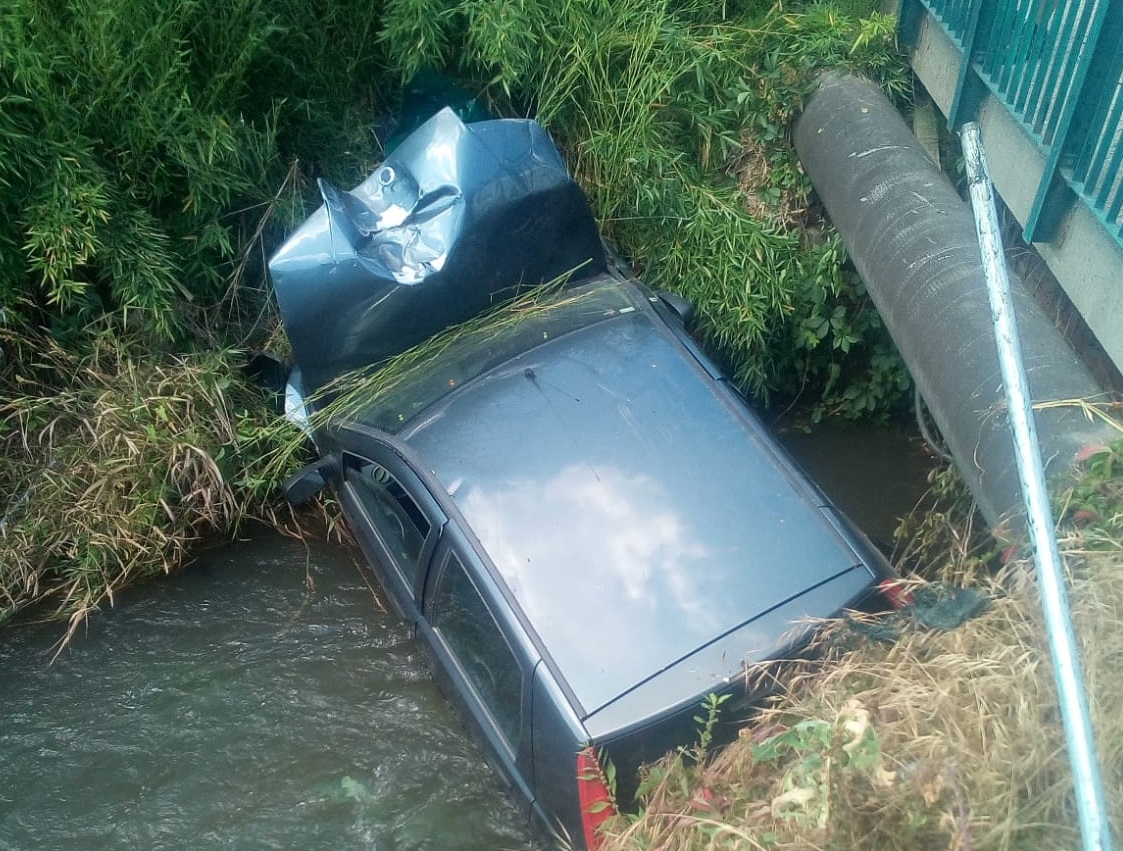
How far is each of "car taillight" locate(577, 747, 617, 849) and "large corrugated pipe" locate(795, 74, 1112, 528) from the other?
1.41 metres

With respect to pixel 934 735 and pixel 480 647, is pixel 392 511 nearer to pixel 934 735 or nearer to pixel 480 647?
pixel 480 647

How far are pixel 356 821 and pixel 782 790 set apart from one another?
1964mm

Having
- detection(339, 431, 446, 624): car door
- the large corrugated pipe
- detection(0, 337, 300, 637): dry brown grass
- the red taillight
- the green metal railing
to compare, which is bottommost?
detection(0, 337, 300, 637): dry brown grass

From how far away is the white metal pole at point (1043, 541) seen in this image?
1653 mm

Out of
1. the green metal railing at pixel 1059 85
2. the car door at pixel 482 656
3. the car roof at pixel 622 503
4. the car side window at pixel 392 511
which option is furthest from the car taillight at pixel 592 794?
the green metal railing at pixel 1059 85

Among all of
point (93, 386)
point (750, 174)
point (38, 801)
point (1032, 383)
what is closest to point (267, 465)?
point (93, 386)

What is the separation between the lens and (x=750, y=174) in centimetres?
496

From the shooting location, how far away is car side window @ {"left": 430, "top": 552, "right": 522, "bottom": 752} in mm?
2801

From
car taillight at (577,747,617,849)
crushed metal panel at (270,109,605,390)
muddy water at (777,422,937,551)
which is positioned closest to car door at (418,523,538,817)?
car taillight at (577,747,617,849)

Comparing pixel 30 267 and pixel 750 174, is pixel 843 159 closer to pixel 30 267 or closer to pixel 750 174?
pixel 750 174

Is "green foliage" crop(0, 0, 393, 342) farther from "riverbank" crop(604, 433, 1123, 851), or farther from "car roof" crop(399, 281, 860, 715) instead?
"riverbank" crop(604, 433, 1123, 851)

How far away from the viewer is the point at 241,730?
3764 mm

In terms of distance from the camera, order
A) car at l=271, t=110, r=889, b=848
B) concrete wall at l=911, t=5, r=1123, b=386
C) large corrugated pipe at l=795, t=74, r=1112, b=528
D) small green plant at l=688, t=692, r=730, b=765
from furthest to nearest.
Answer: concrete wall at l=911, t=5, r=1123, b=386
large corrugated pipe at l=795, t=74, r=1112, b=528
car at l=271, t=110, r=889, b=848
small green plant at l=688, t=692, r=730, b=765

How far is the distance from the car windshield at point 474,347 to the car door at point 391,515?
0.14 m
